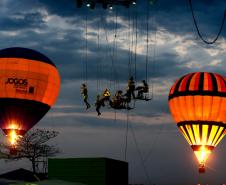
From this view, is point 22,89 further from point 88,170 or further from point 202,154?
point 202,154

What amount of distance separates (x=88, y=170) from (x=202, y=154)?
1024cm

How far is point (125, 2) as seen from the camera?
43.2 m

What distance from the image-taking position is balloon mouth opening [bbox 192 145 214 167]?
36.2 metres

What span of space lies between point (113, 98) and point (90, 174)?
6.17 m

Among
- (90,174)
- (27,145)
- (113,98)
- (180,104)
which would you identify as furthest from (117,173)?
(27,145)

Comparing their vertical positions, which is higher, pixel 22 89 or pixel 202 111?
pixel 22 89

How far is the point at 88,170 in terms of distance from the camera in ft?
144

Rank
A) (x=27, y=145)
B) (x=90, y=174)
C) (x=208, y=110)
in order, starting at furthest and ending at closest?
(x=27, y=145) → (x=90, y=174) → (x=208, y=110)

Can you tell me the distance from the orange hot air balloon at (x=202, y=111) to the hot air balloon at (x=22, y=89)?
9.99m

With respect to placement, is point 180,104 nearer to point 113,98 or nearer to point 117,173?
point 113,98

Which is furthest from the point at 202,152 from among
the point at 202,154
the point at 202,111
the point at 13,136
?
the point at 13,136

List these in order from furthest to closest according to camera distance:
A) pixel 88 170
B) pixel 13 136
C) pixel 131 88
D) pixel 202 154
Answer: pixel 88 170 < pixel 13 136 < pixel 131 88 < pixel 202 154

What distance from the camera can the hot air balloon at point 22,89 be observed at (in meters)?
41.5

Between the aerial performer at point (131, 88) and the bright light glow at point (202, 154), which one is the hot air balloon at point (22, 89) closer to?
the aerial performer at point (131, 88)
